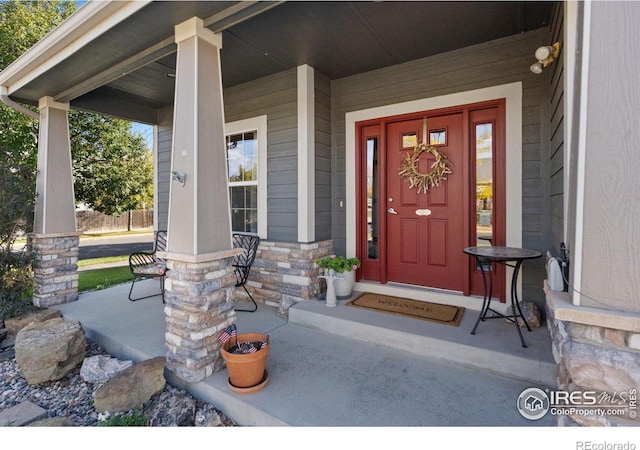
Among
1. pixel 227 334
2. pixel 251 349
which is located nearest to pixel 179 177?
pixel 227 334

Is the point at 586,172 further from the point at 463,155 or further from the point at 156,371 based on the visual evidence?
the point at 156,371

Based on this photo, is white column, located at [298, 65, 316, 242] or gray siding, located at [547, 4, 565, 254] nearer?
gray siding, located at [547, 4, 565, 254]

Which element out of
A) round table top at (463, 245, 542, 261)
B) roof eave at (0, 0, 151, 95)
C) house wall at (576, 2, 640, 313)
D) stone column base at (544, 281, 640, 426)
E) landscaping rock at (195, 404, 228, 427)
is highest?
roof eave at (0, 0, 151, 95)

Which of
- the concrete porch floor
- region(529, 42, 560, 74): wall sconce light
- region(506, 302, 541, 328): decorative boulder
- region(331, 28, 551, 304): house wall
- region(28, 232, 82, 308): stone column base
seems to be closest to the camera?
the concrete porch floor

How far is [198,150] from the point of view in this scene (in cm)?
233

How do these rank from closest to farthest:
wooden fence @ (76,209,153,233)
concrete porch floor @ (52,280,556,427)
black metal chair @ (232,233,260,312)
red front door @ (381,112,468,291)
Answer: concrete porch floor @ (52,280,556,427), red front door @ (381,112,468,291), black metal chair @ (232,233,260,312), wooden fence @ (76,209,153,233)

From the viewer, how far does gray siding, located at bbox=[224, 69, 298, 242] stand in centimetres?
369

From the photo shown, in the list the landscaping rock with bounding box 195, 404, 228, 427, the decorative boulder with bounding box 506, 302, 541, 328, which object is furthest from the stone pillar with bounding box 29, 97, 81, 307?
the decorative boulder with bounding box 506, 302, 541, 328

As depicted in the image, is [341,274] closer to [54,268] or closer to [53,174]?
[54,268]

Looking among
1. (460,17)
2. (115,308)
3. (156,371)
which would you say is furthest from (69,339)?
(460,17)

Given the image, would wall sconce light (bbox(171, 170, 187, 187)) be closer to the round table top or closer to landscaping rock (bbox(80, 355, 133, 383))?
landscaping rock (bbox(80, 355, 133, 383))

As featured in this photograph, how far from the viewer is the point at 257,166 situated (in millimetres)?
4059

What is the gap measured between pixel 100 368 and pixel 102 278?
11.9 ft

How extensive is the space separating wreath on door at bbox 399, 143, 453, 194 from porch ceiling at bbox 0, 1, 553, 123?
962 millimetres
